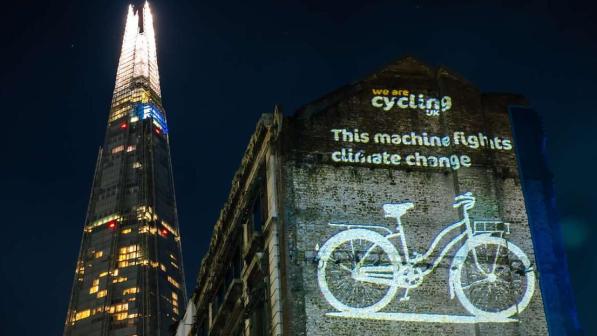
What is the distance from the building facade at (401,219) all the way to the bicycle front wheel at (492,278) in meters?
0.04

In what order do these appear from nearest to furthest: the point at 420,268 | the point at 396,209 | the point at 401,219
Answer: the point at 420,268
the point at 401,219
the point at 396,209

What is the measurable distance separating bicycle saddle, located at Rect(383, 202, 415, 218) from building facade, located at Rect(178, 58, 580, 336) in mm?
41

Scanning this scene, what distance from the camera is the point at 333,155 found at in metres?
31.1

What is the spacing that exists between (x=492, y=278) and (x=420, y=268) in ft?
8.59

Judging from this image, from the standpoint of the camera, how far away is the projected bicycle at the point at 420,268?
1126 inches

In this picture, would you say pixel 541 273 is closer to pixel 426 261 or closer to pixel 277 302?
pixel 426 261

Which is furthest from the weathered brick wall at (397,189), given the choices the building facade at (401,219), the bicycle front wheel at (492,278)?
the bicycle front wheel at (492,278)

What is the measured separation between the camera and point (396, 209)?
30172 millimetres

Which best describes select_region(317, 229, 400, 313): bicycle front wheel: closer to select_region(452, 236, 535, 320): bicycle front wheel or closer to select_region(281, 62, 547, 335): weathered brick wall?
select_region(281, 62, 547, 335): weathered brick wall

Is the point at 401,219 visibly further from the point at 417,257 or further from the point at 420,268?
the point at 420,268

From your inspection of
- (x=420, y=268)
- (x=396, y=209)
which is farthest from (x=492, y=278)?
(x=396, y=209)

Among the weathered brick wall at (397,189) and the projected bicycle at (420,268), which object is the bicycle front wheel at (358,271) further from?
the weathered brick wall at (397,189)

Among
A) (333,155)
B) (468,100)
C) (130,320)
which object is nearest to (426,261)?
(333,155)

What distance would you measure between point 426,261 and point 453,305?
68.6 inches
